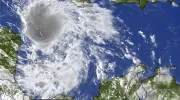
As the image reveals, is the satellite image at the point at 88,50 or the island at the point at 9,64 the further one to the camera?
the satellite image at the point at 88,50

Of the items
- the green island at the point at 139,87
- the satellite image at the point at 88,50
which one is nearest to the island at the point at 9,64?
the satellite image at the point at 88,50

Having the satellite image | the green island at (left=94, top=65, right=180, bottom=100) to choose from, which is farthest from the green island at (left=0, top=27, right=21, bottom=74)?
the green island at (left=94, top=65, right=180, bottom=100)

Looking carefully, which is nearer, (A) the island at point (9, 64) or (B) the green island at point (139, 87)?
(A) the island at point (9, 64)

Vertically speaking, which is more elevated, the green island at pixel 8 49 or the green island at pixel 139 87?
the green island at pixel 8 49

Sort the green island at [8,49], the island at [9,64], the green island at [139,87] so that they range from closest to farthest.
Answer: the island at [9,64], the green island at [8,49], the green island at [139,87]

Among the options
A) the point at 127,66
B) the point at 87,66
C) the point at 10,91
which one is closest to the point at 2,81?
the point at 10,91

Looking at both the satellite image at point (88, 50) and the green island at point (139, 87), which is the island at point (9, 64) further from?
the green island at point (139, 87)

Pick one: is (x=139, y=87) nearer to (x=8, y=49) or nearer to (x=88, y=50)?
(x=88, y=50)

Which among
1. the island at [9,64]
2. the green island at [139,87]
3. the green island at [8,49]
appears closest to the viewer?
the island at [9,64]

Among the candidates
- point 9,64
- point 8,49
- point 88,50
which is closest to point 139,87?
point 88,50
